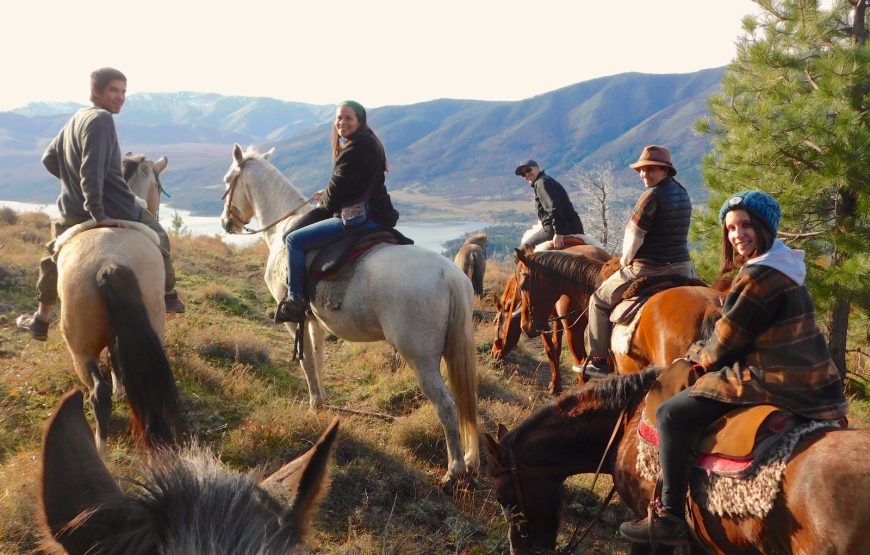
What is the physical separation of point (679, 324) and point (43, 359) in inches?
251

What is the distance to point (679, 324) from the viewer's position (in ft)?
15.4

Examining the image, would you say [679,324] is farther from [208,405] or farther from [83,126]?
[83,126]

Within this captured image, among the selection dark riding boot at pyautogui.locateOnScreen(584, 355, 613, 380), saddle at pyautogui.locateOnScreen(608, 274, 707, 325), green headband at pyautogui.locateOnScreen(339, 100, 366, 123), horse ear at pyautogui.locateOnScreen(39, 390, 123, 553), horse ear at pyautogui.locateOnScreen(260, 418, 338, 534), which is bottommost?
dark riding boot at pyautogui.locateOnScreen(584, 355, 613, 380)

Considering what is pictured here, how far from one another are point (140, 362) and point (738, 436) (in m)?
3.88

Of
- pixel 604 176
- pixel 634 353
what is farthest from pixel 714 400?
pixel 604 176

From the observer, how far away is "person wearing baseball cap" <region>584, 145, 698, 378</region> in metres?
5.36

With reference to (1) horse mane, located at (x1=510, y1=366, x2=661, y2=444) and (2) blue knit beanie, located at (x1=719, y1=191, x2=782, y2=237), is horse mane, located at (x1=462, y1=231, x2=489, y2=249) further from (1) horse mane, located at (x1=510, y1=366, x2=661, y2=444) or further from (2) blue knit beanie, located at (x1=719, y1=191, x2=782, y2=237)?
(2) blue knit beanie, located at (x1=719, y1=191, x2=782, y2=237)

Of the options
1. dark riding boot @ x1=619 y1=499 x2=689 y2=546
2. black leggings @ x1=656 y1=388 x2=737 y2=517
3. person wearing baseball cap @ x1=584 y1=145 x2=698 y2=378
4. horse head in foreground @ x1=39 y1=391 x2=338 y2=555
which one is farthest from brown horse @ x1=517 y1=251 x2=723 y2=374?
horse head in foreground @ x1=39 y1=391 x2=338 y2=555

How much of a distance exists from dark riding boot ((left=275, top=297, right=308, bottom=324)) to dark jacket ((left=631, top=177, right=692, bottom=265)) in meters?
3.17

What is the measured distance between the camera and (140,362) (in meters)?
4.29

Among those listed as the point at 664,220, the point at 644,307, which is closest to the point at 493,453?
the point at 644,307

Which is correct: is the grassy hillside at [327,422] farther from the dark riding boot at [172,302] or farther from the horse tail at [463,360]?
the dark riding boot at [172,302]

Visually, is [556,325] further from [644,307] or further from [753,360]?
[753,360]

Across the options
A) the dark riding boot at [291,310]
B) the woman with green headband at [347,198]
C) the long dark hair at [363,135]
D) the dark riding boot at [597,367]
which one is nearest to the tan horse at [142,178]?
the dark riding boot at [291,310]
